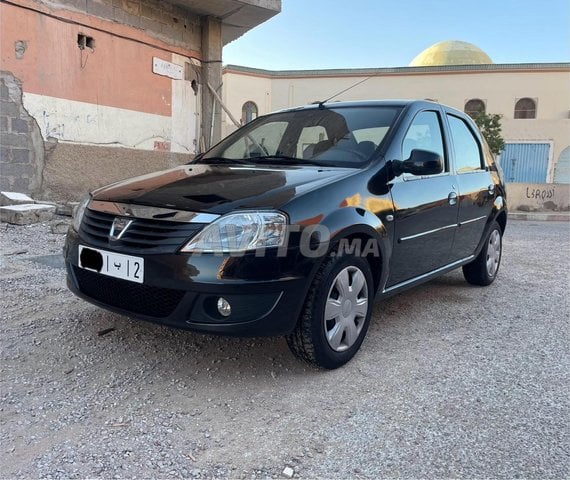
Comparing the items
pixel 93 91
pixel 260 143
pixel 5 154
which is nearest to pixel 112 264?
pixel 260 143

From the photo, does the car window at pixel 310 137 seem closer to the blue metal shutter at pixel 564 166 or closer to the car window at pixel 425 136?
the car window at pixel 425 136

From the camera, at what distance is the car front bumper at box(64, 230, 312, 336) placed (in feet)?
7.07

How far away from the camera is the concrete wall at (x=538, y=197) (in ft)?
47.6

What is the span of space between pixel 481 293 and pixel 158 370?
10.1 feet

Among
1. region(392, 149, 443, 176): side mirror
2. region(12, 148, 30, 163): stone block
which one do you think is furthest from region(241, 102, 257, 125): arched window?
region(392, 149, 443, 176): side mirror

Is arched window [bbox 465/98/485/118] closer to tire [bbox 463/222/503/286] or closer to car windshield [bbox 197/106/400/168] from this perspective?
tire [bbox 463/222/503/286]

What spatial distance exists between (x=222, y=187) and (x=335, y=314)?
91 cm

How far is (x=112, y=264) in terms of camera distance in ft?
7.73

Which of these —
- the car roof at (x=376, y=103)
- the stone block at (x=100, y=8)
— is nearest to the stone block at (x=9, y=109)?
the stone block at (x=100, y=8)

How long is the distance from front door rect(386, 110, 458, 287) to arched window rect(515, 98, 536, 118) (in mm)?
26762

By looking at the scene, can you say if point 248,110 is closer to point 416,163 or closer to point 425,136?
point 425,136

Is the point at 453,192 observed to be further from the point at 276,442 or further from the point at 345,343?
the point at 276,442

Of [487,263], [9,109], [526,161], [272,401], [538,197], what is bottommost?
[272,401]

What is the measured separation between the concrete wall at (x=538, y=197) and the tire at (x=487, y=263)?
11.1 m
